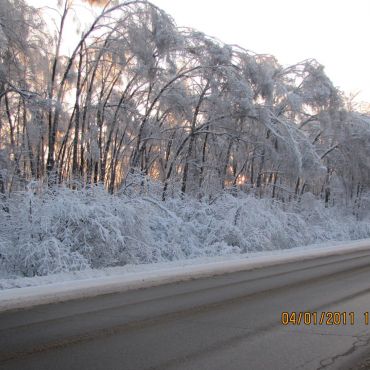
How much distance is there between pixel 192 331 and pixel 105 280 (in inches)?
159

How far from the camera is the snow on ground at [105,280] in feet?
30.1

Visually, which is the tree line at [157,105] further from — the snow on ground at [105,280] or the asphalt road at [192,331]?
the asphalt road at [192,331]

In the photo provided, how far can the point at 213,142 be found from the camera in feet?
97.6

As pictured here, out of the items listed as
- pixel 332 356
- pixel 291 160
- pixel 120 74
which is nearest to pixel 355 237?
pixel 291 160

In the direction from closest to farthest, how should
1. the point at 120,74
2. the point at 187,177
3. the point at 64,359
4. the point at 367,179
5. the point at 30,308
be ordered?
the point at 64,359 → the point at 30,308 → the point at 120,74 → the point at 187,177 → the point at 367,179

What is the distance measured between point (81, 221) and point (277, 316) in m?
7.33

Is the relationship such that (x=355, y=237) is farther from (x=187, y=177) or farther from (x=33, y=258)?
(x=33, y=258)

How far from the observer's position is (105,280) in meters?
10.8
